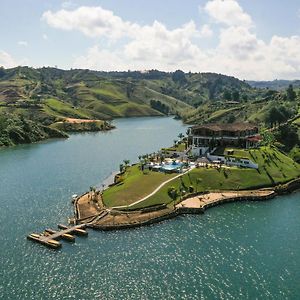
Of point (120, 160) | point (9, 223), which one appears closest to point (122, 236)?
point (9, 223)

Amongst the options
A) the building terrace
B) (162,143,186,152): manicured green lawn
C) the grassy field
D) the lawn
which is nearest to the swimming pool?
the grassy field

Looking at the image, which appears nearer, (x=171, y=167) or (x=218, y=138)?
(x=171, y=167)

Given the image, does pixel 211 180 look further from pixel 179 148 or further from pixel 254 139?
pixel 179 148

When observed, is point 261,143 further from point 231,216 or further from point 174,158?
point 231,216

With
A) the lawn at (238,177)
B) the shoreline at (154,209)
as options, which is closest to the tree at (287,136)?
the lawn at (238,177)

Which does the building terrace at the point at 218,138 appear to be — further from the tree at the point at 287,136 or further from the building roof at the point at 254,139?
the tree at the point at 287,136

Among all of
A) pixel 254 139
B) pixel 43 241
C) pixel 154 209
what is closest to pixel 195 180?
pixel 154 209
